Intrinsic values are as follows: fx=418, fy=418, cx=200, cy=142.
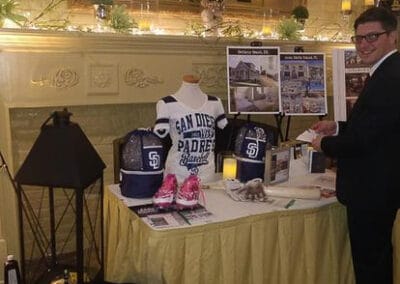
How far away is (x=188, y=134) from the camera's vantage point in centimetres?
197

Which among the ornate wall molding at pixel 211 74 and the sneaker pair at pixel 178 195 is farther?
the ornate wall molding at pixel 211 74

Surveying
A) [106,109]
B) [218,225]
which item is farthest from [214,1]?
[218,225]

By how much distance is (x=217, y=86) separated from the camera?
10.7ft

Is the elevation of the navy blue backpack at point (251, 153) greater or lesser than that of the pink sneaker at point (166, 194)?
greater

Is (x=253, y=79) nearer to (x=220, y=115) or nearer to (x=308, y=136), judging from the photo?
(x=220, y=115)

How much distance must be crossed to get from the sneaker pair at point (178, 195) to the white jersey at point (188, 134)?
30cm

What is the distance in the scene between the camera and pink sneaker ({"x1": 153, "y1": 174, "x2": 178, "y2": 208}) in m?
1.67

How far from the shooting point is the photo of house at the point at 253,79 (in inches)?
115

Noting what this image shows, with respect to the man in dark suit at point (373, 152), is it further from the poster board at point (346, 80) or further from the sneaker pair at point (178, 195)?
the poster board at point (346, 80)

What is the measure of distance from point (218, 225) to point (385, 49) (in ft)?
3.19

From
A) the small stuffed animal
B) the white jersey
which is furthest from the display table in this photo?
the white jersey

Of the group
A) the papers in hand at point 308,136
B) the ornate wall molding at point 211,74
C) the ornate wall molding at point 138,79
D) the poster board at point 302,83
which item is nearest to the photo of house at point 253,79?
the poster board at point 302,83

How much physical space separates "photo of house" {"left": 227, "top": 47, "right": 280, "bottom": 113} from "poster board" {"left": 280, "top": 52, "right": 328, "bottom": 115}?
82 mm

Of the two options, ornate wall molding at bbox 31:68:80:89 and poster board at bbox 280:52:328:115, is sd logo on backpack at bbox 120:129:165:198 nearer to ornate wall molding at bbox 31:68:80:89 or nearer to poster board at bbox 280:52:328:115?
ornate wall molding at bbox 31:68:80:89
